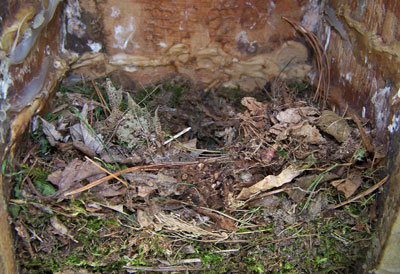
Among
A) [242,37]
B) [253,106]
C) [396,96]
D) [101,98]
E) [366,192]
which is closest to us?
[396,96]

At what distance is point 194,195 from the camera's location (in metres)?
1.63

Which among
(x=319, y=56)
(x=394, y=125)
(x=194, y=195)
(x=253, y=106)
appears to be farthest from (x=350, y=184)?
(x=319, y=56)

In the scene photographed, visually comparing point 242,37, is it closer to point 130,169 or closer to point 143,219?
point 130,169

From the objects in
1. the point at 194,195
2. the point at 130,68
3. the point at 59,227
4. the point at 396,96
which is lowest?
the point at 59,227

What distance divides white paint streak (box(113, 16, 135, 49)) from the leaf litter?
470 mm

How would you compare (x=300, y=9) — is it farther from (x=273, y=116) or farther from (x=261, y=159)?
(x=261, y=159)

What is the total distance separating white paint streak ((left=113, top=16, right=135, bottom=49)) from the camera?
2164mm

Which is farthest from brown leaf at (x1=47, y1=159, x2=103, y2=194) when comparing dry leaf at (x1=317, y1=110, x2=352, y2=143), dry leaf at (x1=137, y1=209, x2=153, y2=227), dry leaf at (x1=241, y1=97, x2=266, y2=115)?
dry leaf at (x1=317, y1=110, x2=352, y2=143)

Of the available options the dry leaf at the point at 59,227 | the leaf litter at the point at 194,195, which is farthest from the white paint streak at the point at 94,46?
the dry leaf at the point at 59,227

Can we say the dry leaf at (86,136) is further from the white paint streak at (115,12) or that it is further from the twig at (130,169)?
the white paint streak at (115,12)

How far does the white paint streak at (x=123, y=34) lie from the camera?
2164mm

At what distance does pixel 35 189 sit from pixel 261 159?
3.14ft

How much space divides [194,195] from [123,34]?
108 centimetres

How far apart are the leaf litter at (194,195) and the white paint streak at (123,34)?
47 cm
